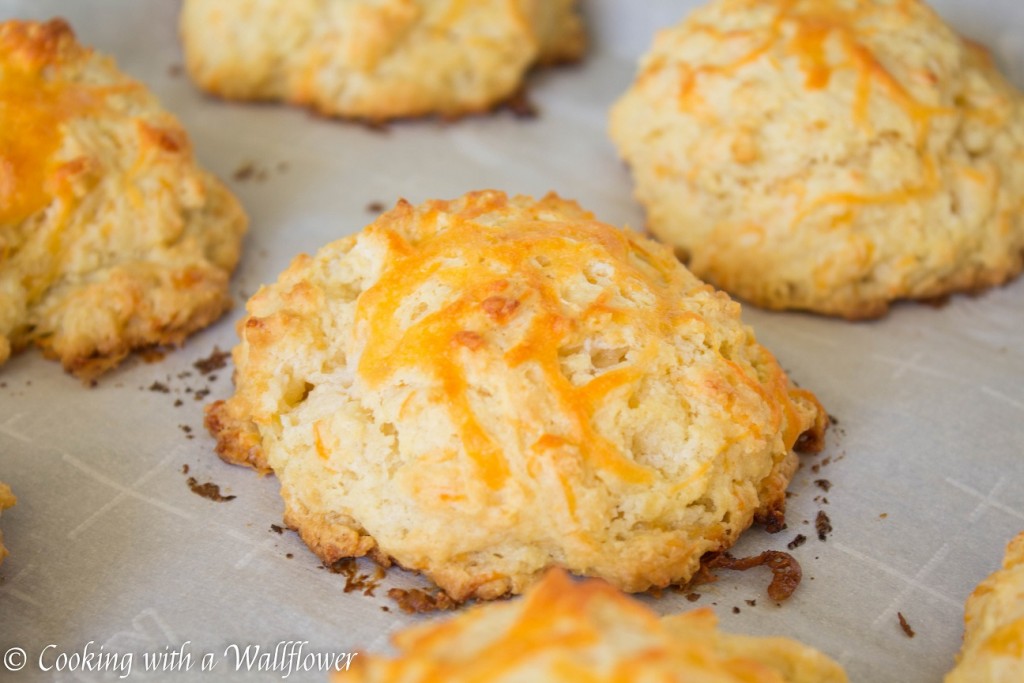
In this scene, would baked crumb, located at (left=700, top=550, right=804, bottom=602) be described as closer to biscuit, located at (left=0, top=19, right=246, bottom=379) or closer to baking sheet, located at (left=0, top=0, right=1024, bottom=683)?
baking sheet, located at (left=0, top=0, right=1024, bottom=683)

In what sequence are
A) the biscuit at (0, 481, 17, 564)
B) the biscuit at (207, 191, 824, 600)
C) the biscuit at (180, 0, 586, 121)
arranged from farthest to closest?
the biscuit at (180, 0, 586, 121)
the biscuit at (0, 481, 17, 564)
the biscuit at (207, 191, 824, 600)

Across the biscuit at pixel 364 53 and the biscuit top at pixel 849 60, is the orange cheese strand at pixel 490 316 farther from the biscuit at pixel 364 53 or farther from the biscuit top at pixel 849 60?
the biscuit at pixel 364 53

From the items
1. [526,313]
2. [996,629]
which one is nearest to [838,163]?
[526,313]

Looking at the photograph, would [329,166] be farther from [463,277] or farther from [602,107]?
[463,277]

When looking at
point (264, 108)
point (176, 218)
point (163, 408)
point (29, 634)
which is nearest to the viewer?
point (29, 634)

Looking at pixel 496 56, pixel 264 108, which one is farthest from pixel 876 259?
pixel 264 108

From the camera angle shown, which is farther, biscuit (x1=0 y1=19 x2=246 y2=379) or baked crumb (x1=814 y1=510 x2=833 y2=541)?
biscuit (x1=0 y1=19 x2=246 y2=379)

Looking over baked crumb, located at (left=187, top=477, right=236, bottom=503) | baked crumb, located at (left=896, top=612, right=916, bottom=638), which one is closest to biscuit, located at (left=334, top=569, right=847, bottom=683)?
baked crumb, located at (left=896, top=612, right=916, bottom=638)
